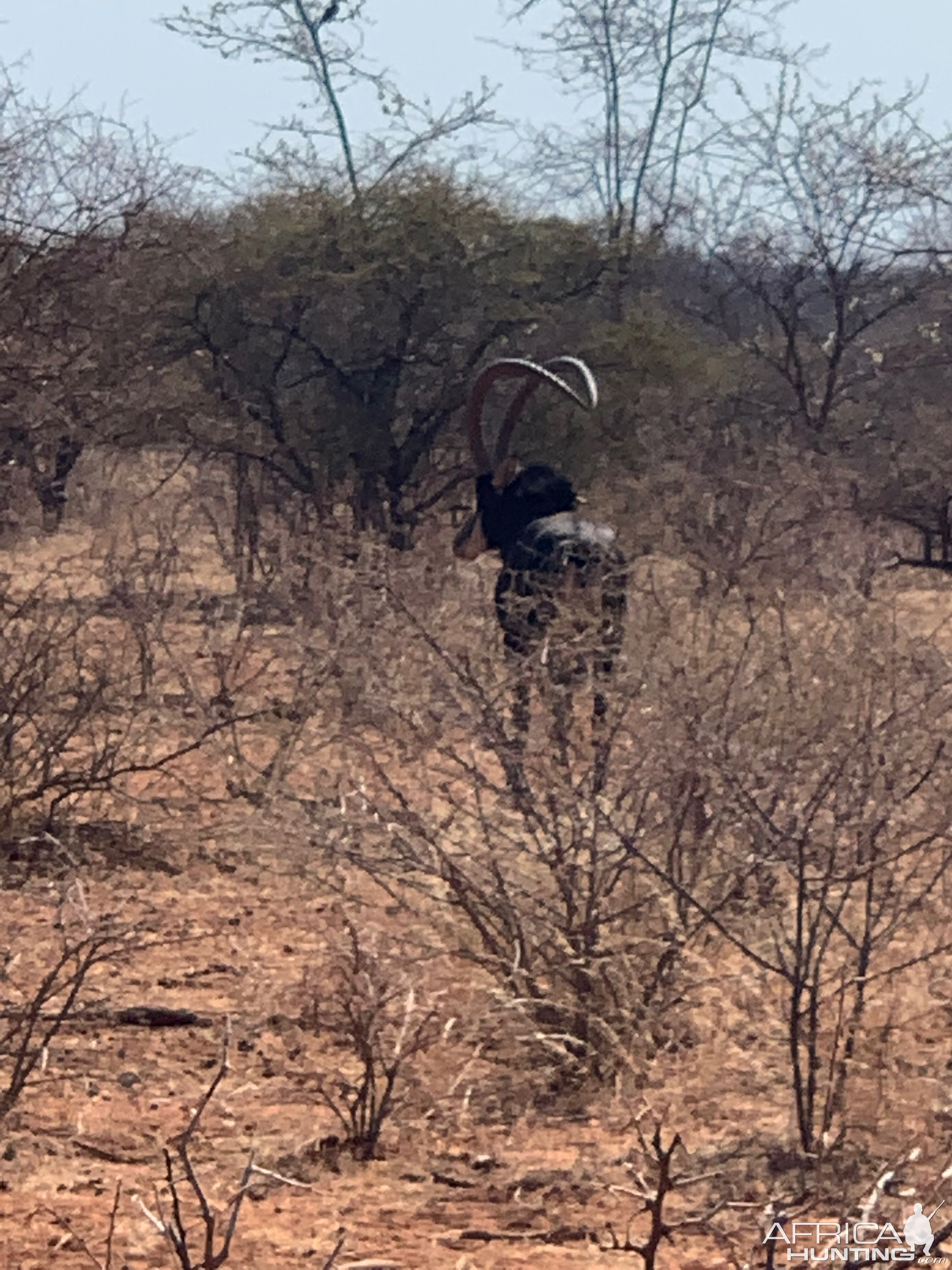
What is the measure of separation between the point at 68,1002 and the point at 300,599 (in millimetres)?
6013

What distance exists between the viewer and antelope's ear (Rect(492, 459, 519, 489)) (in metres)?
8.72

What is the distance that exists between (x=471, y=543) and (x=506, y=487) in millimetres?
344

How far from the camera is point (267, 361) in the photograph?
41.0 feet

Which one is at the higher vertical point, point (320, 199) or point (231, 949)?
point (320, 199)

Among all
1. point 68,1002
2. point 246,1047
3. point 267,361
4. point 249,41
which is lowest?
point 246,1047

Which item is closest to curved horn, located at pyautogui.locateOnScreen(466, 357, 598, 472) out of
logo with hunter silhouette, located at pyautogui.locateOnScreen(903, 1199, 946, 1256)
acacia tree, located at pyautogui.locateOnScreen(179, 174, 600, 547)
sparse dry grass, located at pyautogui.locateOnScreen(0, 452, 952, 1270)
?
sparse dry grass, located at pyautogui.locateOnScreen(0, 452, 952, 1270)

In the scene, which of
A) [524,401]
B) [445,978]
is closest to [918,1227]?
[445,978]

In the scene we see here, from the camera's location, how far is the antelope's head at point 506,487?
8.45 meters

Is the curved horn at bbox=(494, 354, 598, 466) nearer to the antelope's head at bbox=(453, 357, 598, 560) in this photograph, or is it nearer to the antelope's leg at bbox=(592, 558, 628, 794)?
the antelope's head at bbox=(453, 357, 598, 560)

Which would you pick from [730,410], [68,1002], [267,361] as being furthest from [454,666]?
[730,410]

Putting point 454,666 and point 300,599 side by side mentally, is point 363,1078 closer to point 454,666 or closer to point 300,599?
point 454,666

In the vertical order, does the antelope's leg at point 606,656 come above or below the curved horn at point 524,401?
below

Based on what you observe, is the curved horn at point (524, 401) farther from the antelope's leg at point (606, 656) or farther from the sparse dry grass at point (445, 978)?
the sparse dry grass at point (445, 978)

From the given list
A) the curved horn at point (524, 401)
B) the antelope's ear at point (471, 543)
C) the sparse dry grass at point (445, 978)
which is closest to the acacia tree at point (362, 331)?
the curved horn at point (524, 401)
